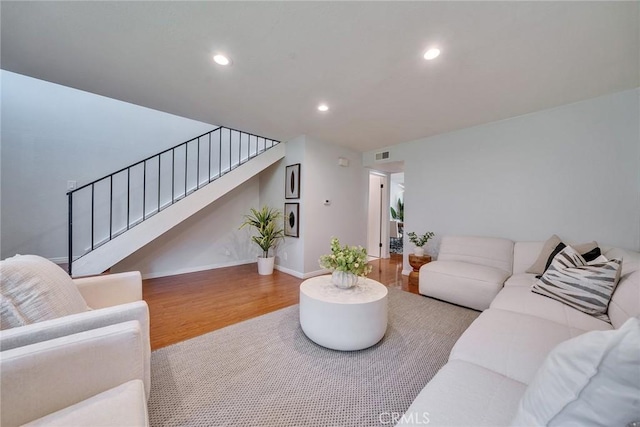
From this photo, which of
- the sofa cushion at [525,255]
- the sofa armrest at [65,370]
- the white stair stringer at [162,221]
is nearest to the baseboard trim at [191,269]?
the white stair stringer at [162,221]

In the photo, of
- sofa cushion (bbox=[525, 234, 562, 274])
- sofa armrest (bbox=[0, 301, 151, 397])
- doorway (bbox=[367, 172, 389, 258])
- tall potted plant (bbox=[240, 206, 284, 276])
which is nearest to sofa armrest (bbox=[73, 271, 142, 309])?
sofa armrest (bbox=[0, 301, 151, 397])

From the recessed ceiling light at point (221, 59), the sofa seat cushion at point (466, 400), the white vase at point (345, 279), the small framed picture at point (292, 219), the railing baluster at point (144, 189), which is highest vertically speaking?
the recessed ceiling light at point (221, 59)

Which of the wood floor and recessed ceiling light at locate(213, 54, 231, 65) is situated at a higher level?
recessed ceiling light at locate(213, 54, 231, 65)

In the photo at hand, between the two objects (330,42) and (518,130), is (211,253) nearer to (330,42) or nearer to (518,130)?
(330,42)

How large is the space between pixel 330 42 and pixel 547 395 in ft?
7.45

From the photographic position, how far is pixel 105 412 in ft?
2.71

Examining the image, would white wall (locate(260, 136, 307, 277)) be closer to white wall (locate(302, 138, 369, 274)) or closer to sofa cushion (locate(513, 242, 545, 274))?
white wall (locate(302, 138, 369, 274))

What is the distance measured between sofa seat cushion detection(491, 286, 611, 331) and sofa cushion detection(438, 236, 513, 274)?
2.99 feet

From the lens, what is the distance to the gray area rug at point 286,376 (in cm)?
131

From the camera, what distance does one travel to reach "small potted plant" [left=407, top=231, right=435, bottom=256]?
3.69 m

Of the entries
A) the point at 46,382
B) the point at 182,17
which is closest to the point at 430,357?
the point at 46,382

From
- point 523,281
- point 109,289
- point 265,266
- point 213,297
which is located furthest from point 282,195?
point 523,281

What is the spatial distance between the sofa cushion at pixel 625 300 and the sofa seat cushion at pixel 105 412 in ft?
8.43

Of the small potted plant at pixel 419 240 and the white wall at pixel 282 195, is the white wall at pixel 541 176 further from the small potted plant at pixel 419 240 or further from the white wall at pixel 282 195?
the white wall at pixel 282 195
